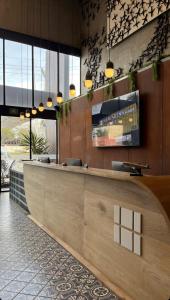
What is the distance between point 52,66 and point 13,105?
2129 mm

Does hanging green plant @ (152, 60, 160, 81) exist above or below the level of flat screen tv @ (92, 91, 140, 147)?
above

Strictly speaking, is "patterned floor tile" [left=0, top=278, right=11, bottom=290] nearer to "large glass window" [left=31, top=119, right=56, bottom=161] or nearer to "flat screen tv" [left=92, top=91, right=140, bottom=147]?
"flat screen tv" [left=92, top=91, right=140, bottom=147]

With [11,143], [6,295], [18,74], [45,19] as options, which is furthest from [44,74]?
[6,295]

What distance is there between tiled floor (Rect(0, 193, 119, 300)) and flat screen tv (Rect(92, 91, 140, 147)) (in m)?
2.33

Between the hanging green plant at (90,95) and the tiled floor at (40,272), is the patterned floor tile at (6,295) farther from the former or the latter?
the hanging green plant at (90,95)

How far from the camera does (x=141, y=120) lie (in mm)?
4641

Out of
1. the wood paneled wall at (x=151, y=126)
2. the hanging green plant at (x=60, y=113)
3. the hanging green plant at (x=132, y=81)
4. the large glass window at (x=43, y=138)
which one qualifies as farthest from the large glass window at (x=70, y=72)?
the hanging green plant at (x=132, y=81)

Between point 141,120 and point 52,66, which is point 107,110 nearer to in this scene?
point 141,120

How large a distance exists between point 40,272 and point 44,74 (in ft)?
25.2

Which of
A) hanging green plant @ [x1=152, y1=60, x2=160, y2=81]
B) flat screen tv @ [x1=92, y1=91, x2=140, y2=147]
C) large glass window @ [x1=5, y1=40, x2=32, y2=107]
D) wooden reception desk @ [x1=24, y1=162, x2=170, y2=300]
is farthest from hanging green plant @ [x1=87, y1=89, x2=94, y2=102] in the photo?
large glass window @ [x1=5, y1=40, x2=32, y2=107]

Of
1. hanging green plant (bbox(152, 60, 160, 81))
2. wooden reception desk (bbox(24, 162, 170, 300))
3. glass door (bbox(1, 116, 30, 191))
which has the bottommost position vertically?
wooden reception desk (bbox(24, 162, 170, 300))

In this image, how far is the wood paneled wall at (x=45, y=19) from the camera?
27.2ft

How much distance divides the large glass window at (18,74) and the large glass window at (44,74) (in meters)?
0.22

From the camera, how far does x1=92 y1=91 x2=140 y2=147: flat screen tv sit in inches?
189
